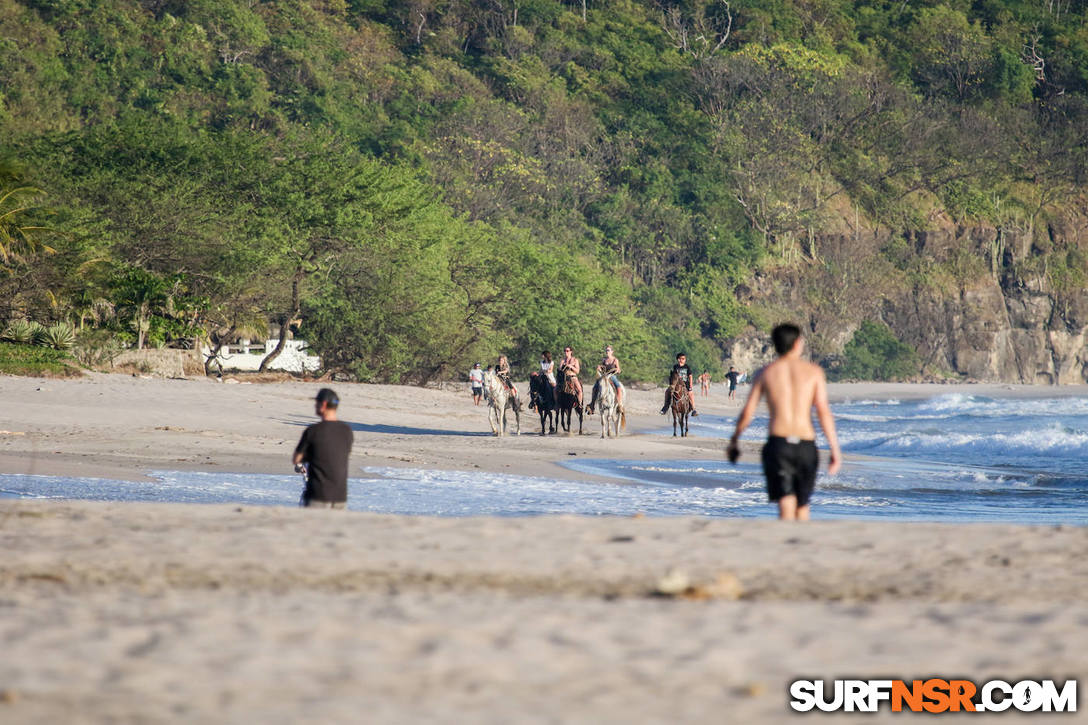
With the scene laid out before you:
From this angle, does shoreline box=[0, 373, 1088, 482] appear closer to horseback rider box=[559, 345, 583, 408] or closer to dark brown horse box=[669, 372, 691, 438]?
dark brown horse box=[669, 372, 691, 438]

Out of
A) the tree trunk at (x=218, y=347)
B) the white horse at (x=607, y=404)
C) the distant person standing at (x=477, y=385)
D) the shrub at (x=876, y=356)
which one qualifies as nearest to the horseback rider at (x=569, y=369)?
the white horse at (x=607, y=404)

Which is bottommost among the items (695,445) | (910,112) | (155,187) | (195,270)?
(695,445)

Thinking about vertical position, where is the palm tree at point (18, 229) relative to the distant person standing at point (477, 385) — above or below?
above

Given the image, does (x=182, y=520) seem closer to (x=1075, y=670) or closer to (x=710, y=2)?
(x=1075, y=670)

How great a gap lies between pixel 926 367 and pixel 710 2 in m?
37.7

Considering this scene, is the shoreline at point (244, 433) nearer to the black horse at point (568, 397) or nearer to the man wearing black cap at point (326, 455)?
the black horse at point (568, 397)

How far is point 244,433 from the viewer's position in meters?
21.6

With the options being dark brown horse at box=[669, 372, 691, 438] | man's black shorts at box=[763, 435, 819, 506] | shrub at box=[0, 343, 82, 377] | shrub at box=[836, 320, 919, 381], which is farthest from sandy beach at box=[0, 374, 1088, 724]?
shrub at box=[836, 320, 919, 381]

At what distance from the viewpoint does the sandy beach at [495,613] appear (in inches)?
177

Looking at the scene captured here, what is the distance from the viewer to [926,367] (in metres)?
94.8

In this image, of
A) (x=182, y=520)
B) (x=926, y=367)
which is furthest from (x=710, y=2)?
(x=182, y=520)

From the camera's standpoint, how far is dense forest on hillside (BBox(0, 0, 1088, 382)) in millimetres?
40719

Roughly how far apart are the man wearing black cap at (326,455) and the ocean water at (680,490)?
294cm

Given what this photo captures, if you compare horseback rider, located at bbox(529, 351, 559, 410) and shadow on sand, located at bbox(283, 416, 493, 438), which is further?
horseback rider, located at bbox(529, 351, 559, 410)
